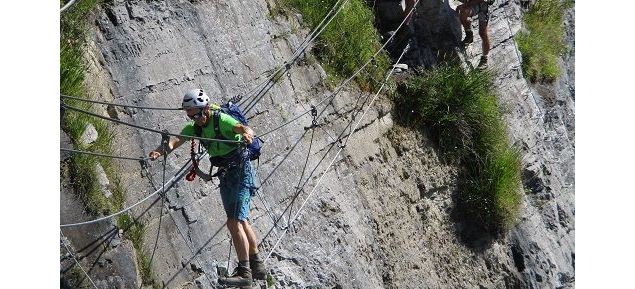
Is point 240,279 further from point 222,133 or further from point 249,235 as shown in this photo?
point 222,133

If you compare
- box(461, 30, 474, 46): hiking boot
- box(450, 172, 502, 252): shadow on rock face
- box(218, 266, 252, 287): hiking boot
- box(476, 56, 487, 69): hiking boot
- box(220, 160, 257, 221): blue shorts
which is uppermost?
box(461, 30, 474, 46): hiking boot

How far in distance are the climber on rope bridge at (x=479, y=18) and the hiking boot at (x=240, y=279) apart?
6.96 meters

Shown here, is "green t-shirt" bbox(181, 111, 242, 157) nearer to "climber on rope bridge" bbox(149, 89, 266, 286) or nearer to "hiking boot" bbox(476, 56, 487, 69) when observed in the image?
"climber on rope bridge" bbox(149, 89, 266, 286)

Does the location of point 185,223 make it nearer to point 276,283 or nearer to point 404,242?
point 276,283

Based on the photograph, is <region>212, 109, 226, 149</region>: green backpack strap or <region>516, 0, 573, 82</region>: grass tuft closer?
<region>212, 109, 226, 149</region>: green backpack strap

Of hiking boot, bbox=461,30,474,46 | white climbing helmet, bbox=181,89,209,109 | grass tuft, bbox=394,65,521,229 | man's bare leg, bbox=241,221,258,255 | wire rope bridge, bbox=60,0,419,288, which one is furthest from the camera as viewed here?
hiking boot, bbox=461,30,474,46

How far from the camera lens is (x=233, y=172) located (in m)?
9.23

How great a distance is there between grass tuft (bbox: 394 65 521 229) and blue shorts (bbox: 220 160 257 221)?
16.5 ft

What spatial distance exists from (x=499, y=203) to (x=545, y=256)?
1131 mm

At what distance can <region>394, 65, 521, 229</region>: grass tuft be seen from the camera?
1398cm

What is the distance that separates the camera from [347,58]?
13.4 m

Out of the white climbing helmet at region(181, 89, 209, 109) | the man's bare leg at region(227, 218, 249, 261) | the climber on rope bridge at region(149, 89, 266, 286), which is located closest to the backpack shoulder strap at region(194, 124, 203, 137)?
the climber on rope bridge at region(149, 89, 266, 286)

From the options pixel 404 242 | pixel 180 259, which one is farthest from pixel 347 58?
pixel 180 259

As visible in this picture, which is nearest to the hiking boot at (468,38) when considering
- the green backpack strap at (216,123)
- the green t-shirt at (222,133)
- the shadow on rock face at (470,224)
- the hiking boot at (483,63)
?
the hiking boot at (483,63)
